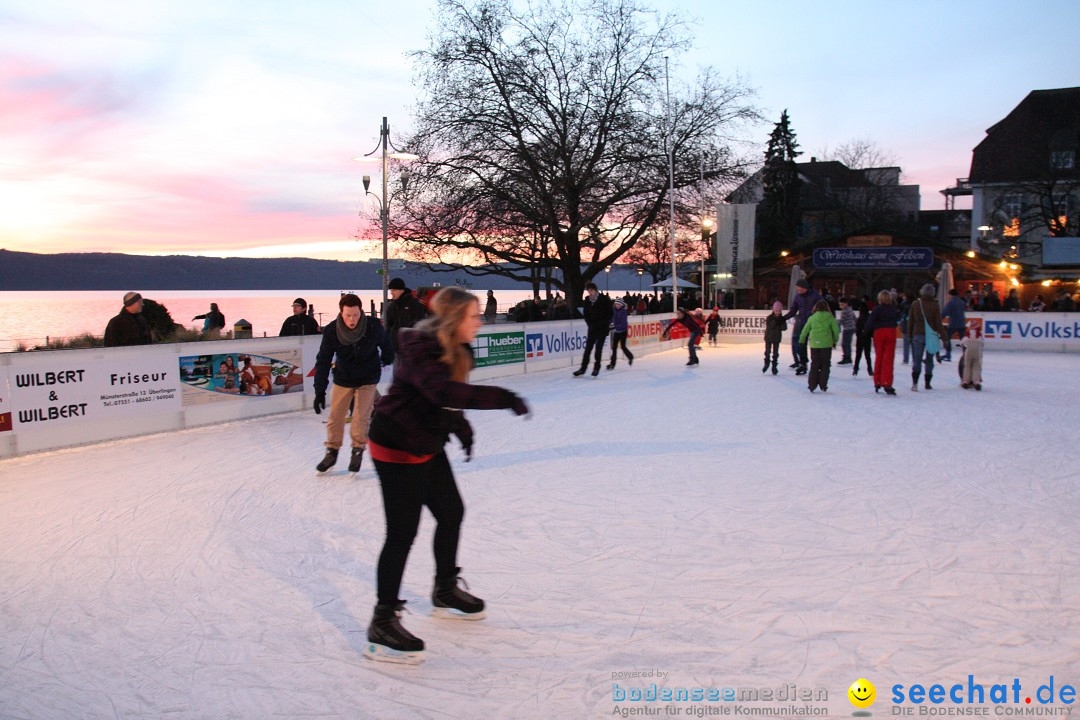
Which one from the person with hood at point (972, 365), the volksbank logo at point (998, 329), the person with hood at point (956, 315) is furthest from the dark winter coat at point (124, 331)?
the volksbank logo at point (998, 329)

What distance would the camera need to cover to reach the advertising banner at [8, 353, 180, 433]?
26.1 feet

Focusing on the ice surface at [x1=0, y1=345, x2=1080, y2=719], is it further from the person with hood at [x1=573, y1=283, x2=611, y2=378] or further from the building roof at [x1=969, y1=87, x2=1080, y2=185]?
the building roof at [x1=969, y1=87, x2=1080, y2=185]

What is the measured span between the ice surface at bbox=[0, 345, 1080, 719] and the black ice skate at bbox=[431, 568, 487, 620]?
51mm

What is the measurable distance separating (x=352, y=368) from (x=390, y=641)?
3480mm

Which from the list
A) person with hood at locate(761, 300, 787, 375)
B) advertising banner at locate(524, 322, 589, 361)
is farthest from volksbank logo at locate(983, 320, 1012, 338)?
advertising banner at locate(524, 322, 589, 361)

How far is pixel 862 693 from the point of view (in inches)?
118

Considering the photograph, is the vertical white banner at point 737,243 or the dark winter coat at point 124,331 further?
the vertical white banner at point 737,243

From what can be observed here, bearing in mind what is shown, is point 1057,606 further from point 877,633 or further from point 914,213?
point 914,213

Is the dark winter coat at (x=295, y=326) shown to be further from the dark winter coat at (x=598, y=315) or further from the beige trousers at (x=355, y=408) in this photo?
the dark winter coat at (x=598, y=315)

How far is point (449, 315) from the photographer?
10.4ft

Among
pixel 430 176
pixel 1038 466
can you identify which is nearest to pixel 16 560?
pixel 1038 466

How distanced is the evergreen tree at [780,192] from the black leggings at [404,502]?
57.5 m

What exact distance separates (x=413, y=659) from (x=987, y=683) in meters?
2.25

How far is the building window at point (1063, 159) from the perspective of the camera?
44.0m
